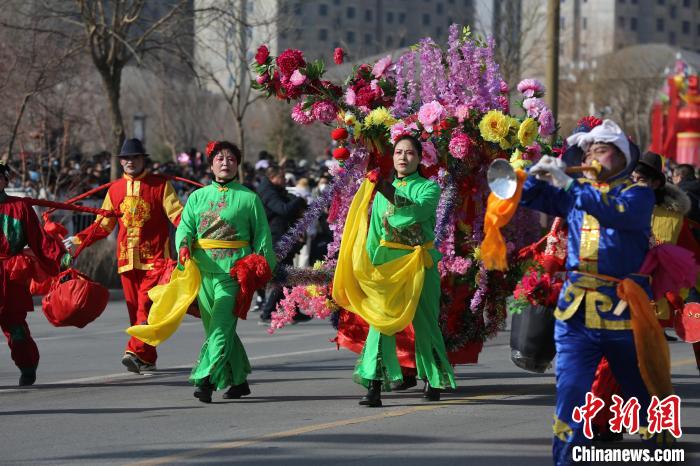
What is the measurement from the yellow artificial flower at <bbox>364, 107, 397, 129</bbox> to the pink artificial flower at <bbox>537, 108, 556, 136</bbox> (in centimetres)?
117

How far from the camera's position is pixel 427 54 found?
1048cm

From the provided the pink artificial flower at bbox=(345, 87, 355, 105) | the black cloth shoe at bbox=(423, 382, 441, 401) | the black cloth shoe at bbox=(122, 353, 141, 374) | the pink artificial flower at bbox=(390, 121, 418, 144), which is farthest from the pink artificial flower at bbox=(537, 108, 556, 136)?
the black cloth shoe at bbox=(122, 353, 141, 374)

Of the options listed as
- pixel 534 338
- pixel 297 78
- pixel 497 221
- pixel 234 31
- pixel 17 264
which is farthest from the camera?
pixel 234 31

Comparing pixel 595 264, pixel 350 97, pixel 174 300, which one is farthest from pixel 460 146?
pixel 595 264

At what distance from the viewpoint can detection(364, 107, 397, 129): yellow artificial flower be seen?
10.0 meters

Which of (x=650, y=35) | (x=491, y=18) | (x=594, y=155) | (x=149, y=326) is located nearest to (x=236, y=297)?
(x=149, y=326)

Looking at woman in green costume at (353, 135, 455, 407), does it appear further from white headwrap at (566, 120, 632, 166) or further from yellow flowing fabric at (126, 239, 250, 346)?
white headwrap at (566, 120, 632, 166)

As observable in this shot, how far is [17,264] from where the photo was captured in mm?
10219

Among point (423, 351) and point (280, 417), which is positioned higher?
point (423, 351)

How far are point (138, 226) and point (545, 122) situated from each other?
361cm

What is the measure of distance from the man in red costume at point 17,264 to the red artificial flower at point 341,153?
2310 mm

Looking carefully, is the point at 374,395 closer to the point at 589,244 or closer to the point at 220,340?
the point at 220,340

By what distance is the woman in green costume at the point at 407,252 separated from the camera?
9211 mm

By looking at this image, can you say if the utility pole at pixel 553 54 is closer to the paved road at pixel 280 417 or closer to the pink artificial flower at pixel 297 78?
the paved road at pixel 280 417
